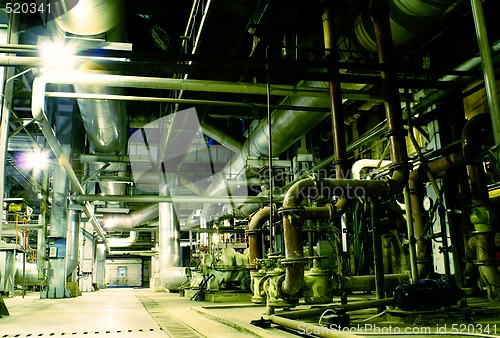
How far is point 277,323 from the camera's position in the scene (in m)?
3.64

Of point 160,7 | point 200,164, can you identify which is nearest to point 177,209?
point 200,164

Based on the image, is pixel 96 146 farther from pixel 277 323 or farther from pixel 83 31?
pixel 277 323

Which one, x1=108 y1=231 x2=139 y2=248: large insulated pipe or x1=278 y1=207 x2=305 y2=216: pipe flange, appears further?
x1=108 y1=231 x2=139 y2=248: large insulated pipe

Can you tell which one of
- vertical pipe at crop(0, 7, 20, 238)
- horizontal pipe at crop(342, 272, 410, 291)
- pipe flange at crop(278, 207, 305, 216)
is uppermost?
vertical pipe at crop(0, 7, 20, 238)

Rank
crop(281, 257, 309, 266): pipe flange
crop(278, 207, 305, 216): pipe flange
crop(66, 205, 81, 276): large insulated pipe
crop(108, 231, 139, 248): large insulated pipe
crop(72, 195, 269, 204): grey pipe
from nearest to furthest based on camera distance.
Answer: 1. crop(281, 257, 309, 266): pipe flange
2. crop(278, 207, 305, 216): pipe flange
3. crop(72, 195, 269, 204): grey pipe
4. crop(66, 205, 81, 276): large insulated pipe
5. crop(108, 231, 139, 248): large insulated pipe

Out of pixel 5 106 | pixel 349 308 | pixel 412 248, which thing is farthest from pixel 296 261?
pixel 5 106

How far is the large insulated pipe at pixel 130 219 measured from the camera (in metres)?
16.7

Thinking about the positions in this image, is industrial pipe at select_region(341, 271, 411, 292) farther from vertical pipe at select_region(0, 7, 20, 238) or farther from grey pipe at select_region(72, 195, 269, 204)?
grey pipe at select_region(72, 195, 269, 204)

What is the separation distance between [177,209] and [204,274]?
14.4ft

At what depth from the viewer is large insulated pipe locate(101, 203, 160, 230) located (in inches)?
656

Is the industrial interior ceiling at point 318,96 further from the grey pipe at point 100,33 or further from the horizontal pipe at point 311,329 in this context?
the horizontal pipe at point 311,329

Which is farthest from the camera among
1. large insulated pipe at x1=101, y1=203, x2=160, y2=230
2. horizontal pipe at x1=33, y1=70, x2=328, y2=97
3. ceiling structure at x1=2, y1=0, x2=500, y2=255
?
large insulated pipe at x1=101, y1=203, x2=160, y2=230

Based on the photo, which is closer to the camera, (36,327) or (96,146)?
(36,327)

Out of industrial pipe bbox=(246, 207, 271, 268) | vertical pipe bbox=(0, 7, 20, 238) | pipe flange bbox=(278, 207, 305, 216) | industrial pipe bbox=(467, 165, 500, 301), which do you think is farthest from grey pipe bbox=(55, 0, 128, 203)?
industrial pipe bbox=(467, 165, 500, 301)
